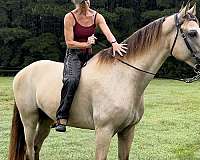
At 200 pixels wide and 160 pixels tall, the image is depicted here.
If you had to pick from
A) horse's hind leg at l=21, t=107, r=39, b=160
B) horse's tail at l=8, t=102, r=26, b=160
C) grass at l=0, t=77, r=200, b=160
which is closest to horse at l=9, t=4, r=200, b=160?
horse's hind leg at l=21, t=107, r=39, b=160

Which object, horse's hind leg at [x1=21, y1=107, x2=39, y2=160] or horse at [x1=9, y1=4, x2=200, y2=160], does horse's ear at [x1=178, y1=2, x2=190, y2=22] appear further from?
horse's hind leg at [x1=21, y1=107, x2=39, y2=160]

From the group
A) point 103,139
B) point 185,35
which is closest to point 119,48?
point 185,35

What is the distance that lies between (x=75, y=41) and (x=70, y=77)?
1.33 ft

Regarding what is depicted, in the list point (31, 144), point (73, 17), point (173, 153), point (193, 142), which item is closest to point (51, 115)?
point (31, 144)

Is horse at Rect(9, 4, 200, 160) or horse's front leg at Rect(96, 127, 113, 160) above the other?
horse at Rect(9, 4, 200, 160)

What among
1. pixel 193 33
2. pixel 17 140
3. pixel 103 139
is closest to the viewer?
pixel 193 33

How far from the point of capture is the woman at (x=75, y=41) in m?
4.32

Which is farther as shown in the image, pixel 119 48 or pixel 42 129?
pixel 42 129

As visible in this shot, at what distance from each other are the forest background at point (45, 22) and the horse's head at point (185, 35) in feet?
98.0

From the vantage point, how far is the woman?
14.2 feet

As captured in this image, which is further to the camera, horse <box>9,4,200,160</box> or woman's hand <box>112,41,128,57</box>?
woman's hand <box>112,41,128,57</box>

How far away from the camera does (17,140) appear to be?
521 cm

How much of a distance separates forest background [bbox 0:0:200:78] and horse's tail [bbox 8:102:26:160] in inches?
1139

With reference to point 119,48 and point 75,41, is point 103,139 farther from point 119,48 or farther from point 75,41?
point 75,41
